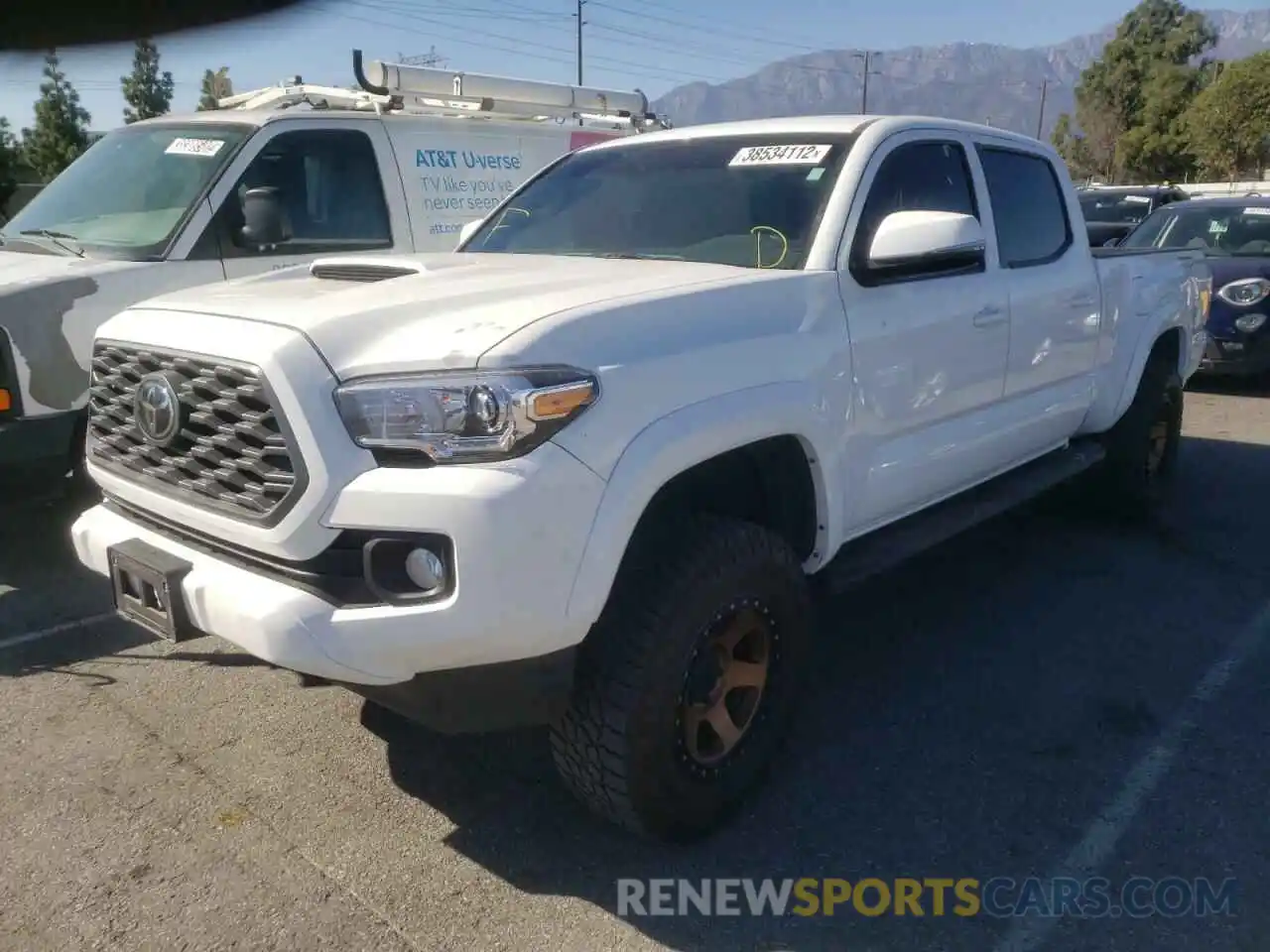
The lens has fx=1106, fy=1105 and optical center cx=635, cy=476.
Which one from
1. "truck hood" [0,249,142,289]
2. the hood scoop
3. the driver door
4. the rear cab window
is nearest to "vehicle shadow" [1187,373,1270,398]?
the rear cab window

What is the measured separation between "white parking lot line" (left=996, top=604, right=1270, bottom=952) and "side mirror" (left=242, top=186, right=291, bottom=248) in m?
4.51

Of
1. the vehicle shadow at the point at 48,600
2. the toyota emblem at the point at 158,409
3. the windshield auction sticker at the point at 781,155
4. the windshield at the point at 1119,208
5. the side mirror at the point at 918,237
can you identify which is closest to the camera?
the toyota emblem at the point at 158,409

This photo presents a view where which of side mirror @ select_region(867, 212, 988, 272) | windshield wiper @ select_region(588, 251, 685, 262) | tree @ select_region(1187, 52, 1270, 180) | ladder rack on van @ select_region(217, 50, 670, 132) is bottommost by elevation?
windshield wiper @ select_region(588, 251, 685, 262)

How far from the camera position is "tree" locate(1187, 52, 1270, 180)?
4153 centimetres

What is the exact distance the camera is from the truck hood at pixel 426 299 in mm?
2518

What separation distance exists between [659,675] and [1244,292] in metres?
8.95

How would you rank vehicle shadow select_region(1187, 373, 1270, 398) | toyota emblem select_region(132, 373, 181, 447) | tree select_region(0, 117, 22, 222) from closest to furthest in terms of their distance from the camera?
1. toyota emblem select_region(132, 373, 181, 447)
2. vehicle shadow select_region(1187, 373, 1270, 398)
3. tree select_region(0, 117, 22, 222)

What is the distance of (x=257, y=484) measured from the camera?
260 centimetres

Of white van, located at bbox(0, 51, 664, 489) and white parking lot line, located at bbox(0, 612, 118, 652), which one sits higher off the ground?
white van, located at bbox(0, 51, 664, 489)

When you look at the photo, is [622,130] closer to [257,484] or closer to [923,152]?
[923,152]

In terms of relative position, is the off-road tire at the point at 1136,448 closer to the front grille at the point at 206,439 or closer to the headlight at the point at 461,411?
the headlight at the point at 461,411

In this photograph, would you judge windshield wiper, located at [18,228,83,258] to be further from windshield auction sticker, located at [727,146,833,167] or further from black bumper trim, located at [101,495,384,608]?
black bumper trim, located at [101,495,384,608]

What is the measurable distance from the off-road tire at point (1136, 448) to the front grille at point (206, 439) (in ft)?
14.5

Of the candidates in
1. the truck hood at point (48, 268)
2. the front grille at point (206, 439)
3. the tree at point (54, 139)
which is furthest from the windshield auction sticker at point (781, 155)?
the tree at point (54, 139)
